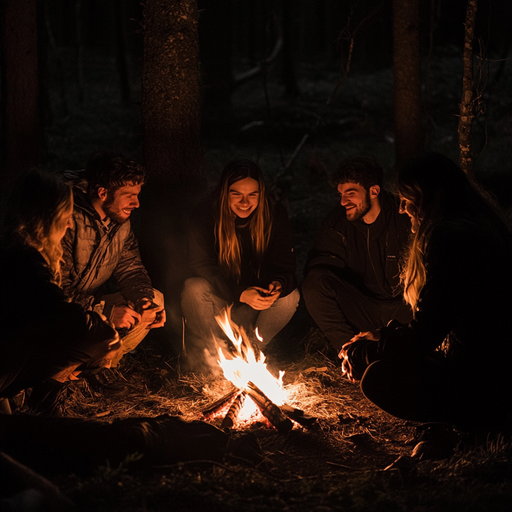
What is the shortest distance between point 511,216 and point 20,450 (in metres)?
6.20

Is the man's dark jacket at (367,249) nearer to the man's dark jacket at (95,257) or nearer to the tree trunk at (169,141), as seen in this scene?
the tree trunk at (169,141)

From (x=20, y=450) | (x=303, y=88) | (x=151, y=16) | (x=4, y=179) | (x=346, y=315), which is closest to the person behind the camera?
(x=20, y=450)

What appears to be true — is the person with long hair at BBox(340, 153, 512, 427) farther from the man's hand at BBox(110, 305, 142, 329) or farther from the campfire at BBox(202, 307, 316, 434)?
the man's hand at BBox(110, 305, 142, 329)

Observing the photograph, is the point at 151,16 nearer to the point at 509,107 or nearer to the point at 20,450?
the point at 20,450

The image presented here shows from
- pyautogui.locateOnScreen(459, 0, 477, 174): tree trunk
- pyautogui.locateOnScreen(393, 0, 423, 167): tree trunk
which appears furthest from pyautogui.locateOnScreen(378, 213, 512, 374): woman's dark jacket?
pyautogui.locateOnScreen(393, 0, 423, 167): tree trunk

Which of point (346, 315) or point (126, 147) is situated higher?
point (126, 147)

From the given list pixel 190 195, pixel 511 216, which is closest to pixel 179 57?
pixel 190 195

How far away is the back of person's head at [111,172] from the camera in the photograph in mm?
4176

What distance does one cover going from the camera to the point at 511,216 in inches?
279

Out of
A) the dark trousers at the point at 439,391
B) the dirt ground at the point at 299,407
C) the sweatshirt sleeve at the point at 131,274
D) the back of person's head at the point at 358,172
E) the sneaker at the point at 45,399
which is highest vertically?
the back of person's head at the point at 358,172

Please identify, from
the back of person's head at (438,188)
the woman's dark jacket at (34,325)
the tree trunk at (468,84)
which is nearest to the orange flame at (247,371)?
the woman's dark jacket at (34,325)

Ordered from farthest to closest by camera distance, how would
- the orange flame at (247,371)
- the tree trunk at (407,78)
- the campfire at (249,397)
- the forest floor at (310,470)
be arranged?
the tree trunk at (407,78) < the orange flame at (247,371) < the campfire at (249,397) < the forest floor at (310,470)

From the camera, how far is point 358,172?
4.59 metres

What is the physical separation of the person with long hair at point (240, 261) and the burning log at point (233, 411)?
2.50 feet
